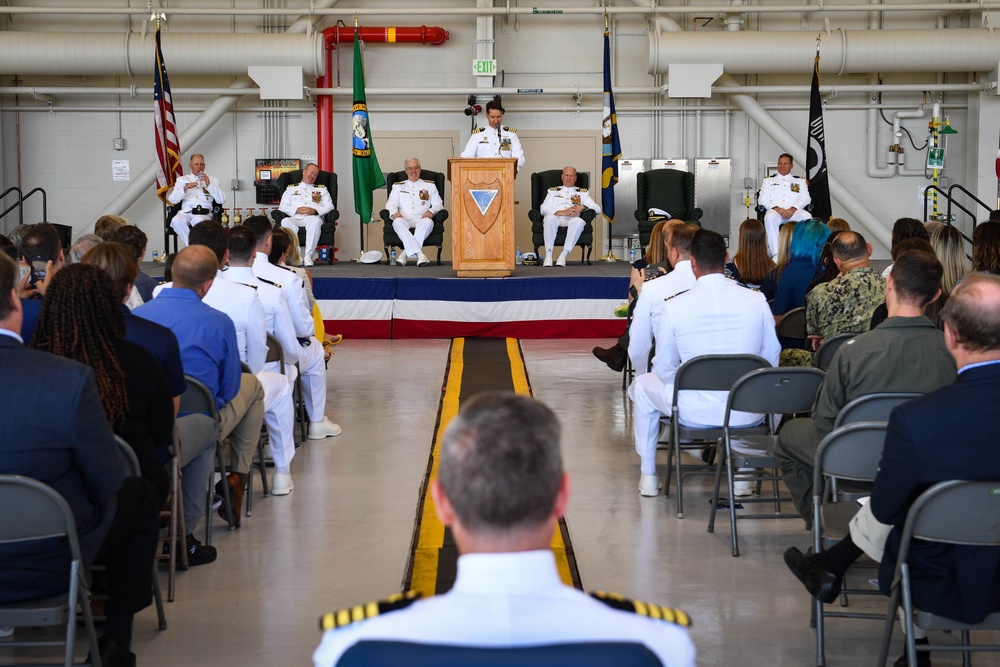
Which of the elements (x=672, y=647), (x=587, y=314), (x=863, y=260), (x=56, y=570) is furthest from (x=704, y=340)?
(x=587, y=314)

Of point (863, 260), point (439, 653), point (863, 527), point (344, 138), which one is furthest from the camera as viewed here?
point (344, 138)

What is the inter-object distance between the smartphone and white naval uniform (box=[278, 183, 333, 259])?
651cm

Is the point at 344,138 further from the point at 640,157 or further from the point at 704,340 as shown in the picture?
the point at 704,340

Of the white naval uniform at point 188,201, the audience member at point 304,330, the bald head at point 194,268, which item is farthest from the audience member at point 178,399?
the white naval uniform at point 188,201

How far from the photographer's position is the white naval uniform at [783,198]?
40.8ft

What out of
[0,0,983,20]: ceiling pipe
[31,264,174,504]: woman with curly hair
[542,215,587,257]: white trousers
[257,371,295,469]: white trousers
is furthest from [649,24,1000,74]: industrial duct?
[31,264,174,504]: woman with curly hair

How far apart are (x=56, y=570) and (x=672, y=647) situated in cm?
185

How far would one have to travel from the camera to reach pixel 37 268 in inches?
220

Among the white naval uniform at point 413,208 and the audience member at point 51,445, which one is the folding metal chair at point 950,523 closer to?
the audience member at point 51,445

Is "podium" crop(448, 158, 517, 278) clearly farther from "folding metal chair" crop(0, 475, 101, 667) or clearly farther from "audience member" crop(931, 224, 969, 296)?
"folding metal chair" crop(0, 475, 101, 667)

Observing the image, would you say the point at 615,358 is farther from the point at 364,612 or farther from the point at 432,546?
the point at 364,612

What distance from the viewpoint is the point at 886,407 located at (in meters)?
3.34

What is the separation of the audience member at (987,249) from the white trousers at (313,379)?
343 cm

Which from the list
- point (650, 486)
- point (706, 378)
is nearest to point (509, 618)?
point (706, 378)
